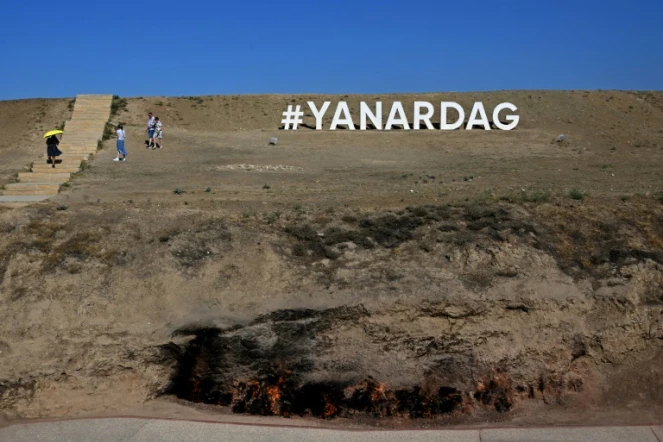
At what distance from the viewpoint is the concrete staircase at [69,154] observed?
20.3 m

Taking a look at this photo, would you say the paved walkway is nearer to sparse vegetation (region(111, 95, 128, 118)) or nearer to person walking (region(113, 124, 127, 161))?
person walking (region(113, 124, 127, 161))

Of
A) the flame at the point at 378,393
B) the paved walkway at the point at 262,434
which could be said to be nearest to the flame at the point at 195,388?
the paved walkway at the point at 262,434

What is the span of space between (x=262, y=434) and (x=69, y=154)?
1916 centimetres

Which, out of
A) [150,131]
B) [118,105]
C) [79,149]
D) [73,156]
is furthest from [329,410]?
[118,105]

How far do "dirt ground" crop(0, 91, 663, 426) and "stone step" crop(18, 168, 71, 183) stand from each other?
6.55 m

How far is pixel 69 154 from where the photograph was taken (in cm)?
2762

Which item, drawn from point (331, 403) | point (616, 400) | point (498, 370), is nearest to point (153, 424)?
point (331, 403)

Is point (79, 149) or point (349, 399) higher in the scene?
point (79, 149)

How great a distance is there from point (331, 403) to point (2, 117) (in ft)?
100

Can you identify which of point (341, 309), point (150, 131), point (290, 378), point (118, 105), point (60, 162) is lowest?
point (290, 378)

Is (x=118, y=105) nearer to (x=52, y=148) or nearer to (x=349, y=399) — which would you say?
(x=52, y=148)

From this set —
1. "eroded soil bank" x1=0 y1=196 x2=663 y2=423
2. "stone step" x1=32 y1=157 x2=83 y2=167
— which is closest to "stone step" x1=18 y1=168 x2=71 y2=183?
"stone step" x1=32 y1=157 x2=83 y2=167

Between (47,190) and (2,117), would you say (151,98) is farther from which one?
(47,190)

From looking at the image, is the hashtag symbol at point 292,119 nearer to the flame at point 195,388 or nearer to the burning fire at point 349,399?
the flame at point 195,388
